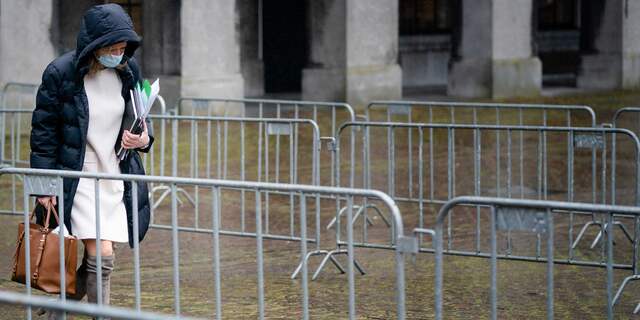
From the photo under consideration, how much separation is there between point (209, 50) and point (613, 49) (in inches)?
407

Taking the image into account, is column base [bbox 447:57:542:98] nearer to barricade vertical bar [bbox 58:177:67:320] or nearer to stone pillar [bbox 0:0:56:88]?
stone pillar [bbox 0:0:56:88]

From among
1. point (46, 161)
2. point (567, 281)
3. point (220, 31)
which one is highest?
point (220, 31)

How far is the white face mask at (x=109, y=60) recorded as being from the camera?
296 inches

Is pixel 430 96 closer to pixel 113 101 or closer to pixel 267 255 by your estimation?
pixel 267 255

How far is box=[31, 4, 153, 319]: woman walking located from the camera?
Result: 294 inches

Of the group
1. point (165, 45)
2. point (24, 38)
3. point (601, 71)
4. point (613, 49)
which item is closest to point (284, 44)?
point (165, 45)

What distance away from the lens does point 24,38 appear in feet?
65.6

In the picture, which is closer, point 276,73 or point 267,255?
point 267,255

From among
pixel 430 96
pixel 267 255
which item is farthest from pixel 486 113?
pixel 267 255

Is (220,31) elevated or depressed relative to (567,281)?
elevated

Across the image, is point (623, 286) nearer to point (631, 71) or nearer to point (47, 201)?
point (47, 201)

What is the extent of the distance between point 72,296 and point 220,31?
15033 mm

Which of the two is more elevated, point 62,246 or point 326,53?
point 326,53

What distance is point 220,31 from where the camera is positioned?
22.4 metres
